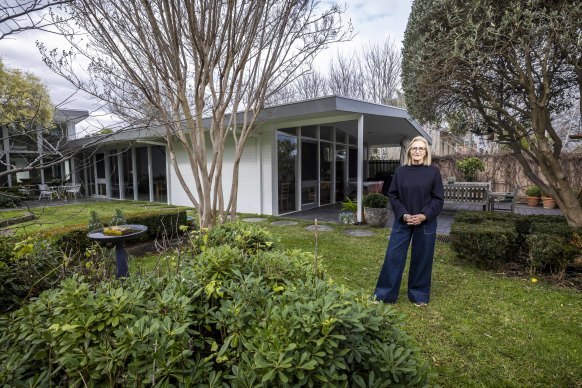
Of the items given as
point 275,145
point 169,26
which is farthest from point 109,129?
point 275,145

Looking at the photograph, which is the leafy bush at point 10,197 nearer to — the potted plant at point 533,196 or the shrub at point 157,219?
the shrub at point 157,219

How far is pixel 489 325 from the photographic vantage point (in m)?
2.94

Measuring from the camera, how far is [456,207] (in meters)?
11.0

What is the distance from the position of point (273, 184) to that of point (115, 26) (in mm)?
5908

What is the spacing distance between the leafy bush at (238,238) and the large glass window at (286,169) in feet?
21.0

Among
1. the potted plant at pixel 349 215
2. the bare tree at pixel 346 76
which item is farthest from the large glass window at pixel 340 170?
the bare tree at pixel 346 76

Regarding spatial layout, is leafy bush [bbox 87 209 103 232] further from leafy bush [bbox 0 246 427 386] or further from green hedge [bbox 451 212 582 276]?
green hedge [bbox 451 212 582 276]

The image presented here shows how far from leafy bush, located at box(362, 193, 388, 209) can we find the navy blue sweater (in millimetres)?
4342

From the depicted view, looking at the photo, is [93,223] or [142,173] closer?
[93,223]

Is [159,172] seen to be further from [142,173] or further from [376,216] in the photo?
[376,216]

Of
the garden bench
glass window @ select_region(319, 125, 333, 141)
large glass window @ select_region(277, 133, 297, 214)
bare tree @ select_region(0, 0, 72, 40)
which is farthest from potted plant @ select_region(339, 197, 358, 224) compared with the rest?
bare tree @ select_region(0, 0, 72, 40)

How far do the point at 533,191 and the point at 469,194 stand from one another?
16.4ft

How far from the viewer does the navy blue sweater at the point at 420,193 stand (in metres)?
3.28

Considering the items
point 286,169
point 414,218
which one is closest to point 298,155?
point 286,169
